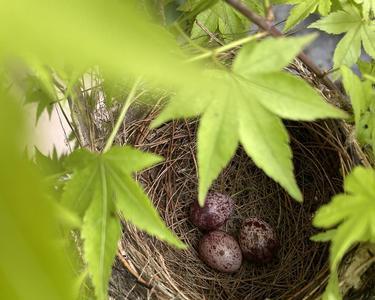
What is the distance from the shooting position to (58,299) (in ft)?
0.24

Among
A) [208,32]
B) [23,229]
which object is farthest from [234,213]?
[23,229]

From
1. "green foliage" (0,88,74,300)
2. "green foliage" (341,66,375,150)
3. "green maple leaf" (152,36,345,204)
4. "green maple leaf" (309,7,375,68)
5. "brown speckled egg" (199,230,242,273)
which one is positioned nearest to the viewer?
"green foliage" (0,88,74,300)

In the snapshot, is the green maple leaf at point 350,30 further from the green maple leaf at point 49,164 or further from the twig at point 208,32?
the green maple leaf at point 49,164

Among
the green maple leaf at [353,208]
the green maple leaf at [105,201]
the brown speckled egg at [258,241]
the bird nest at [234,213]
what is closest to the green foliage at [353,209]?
the green maple leaf at [353,208]

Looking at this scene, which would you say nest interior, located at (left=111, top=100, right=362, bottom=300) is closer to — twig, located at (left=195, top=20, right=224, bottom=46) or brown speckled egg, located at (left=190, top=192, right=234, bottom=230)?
brown speckled egg, located at (left=190, top=192, right=234, bottom=230)

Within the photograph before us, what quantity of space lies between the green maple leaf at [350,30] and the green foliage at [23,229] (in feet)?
1.91

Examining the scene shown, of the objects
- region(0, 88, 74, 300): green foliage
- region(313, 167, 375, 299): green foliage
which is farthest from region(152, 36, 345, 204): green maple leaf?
region(0, 88, 74, 300): green foliage

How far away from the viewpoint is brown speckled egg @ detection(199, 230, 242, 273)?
782mm

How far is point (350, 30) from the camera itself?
62 cm

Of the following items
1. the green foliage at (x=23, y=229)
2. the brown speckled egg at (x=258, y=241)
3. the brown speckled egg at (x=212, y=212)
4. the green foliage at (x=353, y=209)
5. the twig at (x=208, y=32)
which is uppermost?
the green foliage at (x=23, y=229)

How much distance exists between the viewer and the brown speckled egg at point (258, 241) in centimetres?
79

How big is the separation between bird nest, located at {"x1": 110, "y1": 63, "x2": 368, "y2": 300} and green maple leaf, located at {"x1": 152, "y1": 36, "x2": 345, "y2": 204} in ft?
1.03

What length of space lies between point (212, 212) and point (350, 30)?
1.14 feet

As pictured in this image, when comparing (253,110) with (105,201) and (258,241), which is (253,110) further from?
(258,241)
